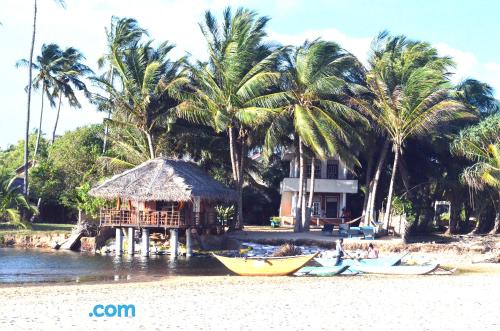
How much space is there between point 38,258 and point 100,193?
13.9 ft

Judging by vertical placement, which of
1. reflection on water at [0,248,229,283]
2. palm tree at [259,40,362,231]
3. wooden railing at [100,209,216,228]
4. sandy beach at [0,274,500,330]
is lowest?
reflection on water at [0,248,229,283]

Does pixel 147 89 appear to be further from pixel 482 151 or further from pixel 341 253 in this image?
→ pixel 482 151

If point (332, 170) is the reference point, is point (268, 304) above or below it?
below

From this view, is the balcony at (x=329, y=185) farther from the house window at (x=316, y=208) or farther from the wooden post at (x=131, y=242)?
the wooden post at (x=131, y=242)

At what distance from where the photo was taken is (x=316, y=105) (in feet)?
123

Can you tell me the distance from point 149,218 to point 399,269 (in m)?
13.5

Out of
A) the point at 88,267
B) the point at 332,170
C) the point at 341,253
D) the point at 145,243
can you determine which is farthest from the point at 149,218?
the point at 332,170

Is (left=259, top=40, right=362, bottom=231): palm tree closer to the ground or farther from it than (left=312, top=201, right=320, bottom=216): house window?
farther from it

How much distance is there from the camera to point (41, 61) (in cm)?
5125

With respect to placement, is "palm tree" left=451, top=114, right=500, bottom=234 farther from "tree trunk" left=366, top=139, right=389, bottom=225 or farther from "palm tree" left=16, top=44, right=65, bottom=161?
"palm tree" left=16, top=44, right=65, bottom=161

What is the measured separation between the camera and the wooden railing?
33.4 meters

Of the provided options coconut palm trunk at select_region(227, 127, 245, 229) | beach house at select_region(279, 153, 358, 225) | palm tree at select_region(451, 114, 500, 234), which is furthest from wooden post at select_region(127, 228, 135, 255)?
palm tree at select_region(451, 114, 500, 234)

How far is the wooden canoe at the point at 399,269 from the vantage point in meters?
25.1

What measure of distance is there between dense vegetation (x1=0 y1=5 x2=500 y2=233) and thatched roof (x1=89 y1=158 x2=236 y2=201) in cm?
335
